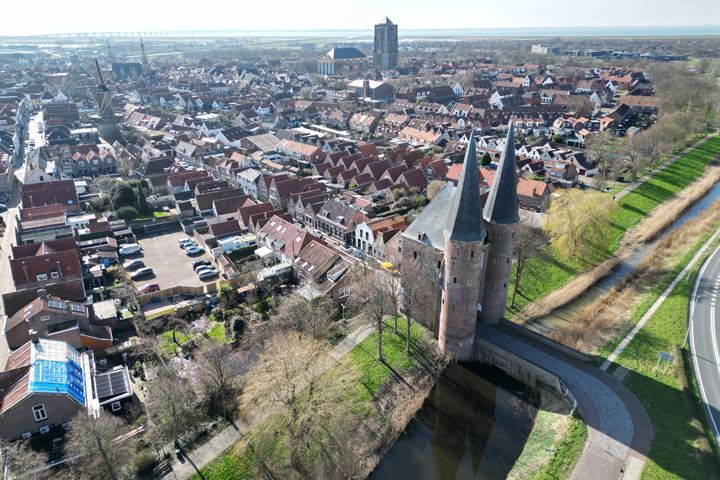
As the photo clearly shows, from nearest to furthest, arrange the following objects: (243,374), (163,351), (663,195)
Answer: (243,374), (163,351), (663,195)

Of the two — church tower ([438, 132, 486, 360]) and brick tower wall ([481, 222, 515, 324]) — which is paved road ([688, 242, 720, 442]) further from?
church tower ([438, 132, 486, 360])

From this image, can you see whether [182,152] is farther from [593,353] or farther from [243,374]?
[593,353]

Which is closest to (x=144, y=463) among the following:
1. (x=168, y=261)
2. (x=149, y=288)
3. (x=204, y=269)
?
(x=149, y=288)

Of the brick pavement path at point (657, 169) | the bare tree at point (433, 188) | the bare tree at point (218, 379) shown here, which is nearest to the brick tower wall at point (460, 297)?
the bare tree at point (218, 379)

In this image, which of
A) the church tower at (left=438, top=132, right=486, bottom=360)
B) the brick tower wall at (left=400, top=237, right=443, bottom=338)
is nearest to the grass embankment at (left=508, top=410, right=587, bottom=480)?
the church tower at (left=438, top=132, right=486, bottom=360)

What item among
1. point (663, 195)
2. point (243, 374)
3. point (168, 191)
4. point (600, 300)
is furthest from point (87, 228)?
point (663, 195)

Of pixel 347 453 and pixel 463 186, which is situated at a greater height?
pixel 463 186

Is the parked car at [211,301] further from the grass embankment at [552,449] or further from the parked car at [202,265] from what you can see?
the grass embankment at [552,449]
